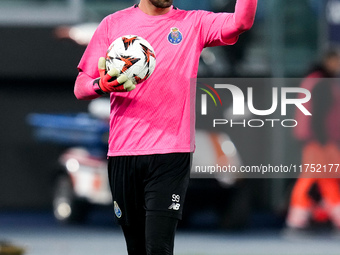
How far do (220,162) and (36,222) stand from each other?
3385 millimetres

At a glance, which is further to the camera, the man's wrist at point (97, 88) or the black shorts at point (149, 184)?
the black shorts at point (149, 184)

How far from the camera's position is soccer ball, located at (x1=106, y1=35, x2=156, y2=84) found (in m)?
5.66

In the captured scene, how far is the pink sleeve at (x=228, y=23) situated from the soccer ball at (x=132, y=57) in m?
0.39

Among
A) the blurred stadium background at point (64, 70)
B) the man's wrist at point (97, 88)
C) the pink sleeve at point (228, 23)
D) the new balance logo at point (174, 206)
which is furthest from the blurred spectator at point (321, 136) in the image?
the man's wrist at point (97, 88)

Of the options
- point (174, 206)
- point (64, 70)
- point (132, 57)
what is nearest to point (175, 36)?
point (132, 57)

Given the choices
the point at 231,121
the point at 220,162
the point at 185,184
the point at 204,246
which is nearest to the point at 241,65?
the point at 231,121

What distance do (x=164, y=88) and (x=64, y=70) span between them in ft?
34.8

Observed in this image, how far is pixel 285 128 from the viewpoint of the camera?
1627 cm

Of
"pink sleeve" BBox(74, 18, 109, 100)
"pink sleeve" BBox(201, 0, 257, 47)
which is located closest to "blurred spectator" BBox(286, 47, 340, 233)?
"pink sleeve" BBox(201, 0, 257, 47)

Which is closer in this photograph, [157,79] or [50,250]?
[157,79]

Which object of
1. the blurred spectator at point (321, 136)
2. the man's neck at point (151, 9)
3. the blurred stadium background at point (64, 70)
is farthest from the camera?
the blurred stadium background at point (64, 70)

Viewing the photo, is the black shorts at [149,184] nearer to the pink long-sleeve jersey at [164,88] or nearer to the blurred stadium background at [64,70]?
the pink long-sleeve jersey at [164,88]

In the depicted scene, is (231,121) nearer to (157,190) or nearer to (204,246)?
(204,246)

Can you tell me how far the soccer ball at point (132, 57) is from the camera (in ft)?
18.6
